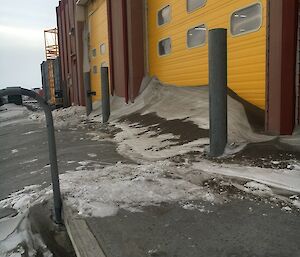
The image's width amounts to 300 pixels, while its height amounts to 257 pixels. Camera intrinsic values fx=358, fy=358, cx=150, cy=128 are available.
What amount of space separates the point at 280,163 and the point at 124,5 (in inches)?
360

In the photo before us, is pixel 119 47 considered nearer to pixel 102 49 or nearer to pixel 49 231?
pixel 102 49

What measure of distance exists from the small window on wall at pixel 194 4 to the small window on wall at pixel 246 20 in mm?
1366

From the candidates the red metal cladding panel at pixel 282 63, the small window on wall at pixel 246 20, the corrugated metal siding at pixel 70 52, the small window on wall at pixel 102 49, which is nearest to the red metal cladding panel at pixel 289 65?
the red metal cladding panel at pixel 282 63

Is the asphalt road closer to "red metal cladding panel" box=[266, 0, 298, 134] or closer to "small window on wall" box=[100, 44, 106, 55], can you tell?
"red metal cladding panel" box=[266, 0, 298, 134]

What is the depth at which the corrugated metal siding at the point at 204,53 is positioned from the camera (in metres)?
6.65

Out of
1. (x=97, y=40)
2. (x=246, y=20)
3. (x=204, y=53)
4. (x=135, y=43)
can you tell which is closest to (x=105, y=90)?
(x=135, y=43)

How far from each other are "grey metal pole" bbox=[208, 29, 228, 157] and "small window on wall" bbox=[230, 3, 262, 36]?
2.14 metres

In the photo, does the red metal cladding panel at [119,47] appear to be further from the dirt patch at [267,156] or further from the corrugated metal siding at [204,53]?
the dirt patch at [267,156]

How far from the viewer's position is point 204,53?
8484 millimetres

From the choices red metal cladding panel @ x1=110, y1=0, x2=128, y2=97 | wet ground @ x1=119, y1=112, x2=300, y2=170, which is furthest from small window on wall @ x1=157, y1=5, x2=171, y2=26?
wet ground @ x1=119, y1=112, x2=300, y2=170

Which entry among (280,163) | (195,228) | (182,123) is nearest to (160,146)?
(182,123)

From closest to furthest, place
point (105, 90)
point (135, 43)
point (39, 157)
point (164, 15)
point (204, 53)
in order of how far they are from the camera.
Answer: point (39, 157), point (204, 53), point (164, 15), point (105, 90), point (135, 43)

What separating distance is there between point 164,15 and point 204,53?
260 cm

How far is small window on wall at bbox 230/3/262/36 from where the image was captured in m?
6.55
